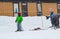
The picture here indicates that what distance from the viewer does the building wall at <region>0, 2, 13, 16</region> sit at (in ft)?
121

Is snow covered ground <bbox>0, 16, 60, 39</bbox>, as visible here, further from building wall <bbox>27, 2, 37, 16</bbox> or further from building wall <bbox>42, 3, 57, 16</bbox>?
building wall <bbox>42, 3, 57, 16</bbox>

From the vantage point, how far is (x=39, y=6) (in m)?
38.6

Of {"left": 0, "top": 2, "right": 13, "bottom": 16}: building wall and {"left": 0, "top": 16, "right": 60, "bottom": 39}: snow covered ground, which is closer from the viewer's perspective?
{"left": 0, "top": 16, "right": 60, "bottom": 39}: snow covered ground

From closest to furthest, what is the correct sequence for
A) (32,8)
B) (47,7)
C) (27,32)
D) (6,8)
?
1. (27,32)
2. (6,8)
3. (32,8)
4. (47,7)

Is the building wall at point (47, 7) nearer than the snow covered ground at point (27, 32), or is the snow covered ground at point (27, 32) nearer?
the snow covered ground at point (27, 32)

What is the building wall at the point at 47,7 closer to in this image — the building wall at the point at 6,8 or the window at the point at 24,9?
the window at the point at 24,9

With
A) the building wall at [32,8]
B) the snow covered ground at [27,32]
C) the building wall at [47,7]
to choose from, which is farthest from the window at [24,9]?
the snow covered ground at [27,32]

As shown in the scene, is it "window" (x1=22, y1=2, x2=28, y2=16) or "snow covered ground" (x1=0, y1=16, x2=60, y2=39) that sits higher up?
"window" (x1=22, y1=2, x2=28, y2=16)

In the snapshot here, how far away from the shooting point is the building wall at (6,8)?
121 feet

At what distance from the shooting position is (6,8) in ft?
123

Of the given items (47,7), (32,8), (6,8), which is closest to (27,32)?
(6,8)

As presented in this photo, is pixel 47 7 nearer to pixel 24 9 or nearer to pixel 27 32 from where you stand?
pixel 24 9

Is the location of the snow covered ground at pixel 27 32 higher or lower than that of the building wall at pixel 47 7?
lower

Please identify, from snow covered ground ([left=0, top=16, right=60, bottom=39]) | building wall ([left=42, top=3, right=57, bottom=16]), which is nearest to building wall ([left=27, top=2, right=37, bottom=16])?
building wall ([left=42, top=3, right=57, bottom=16])
